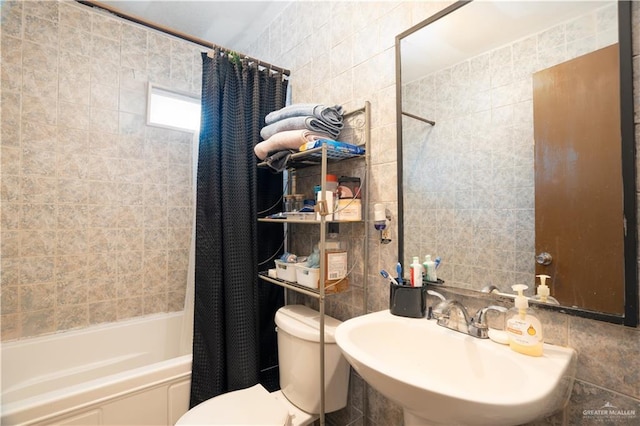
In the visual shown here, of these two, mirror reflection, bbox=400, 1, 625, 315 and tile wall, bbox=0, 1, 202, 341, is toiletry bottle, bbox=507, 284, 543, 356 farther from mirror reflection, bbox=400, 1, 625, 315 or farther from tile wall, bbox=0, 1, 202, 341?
tile wall, bbox=0, 1, 202, 341

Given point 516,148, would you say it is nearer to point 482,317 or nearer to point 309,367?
point 482,317

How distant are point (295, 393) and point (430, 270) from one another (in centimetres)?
80

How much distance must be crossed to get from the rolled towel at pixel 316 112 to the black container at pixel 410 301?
79cm

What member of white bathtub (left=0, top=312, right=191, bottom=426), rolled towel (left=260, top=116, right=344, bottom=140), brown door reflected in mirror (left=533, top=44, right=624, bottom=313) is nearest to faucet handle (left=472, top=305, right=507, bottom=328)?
brown door reflected in mirror (left=533, top=44, right=624, bottom=313)

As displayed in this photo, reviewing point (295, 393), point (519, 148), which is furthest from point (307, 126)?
point (295, 393)

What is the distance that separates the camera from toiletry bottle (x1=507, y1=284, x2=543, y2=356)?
2.29 ft

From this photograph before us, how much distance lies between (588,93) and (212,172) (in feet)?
4.71

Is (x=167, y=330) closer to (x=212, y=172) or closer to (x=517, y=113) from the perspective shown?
(x=212, y=172)

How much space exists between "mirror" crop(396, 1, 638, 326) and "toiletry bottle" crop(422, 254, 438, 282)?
0.10 feet

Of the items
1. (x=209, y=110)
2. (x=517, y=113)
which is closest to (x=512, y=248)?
(x=517, y=113)

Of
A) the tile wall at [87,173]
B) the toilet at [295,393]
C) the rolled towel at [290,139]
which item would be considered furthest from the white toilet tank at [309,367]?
the tile wall at [87,173]

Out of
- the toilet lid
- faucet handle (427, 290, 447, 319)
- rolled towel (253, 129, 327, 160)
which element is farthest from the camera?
rolled towel (253, 129, 327, 160)

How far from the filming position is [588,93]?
716mm

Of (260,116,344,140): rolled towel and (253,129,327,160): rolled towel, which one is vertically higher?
(260,116,344,140): rolled towel
